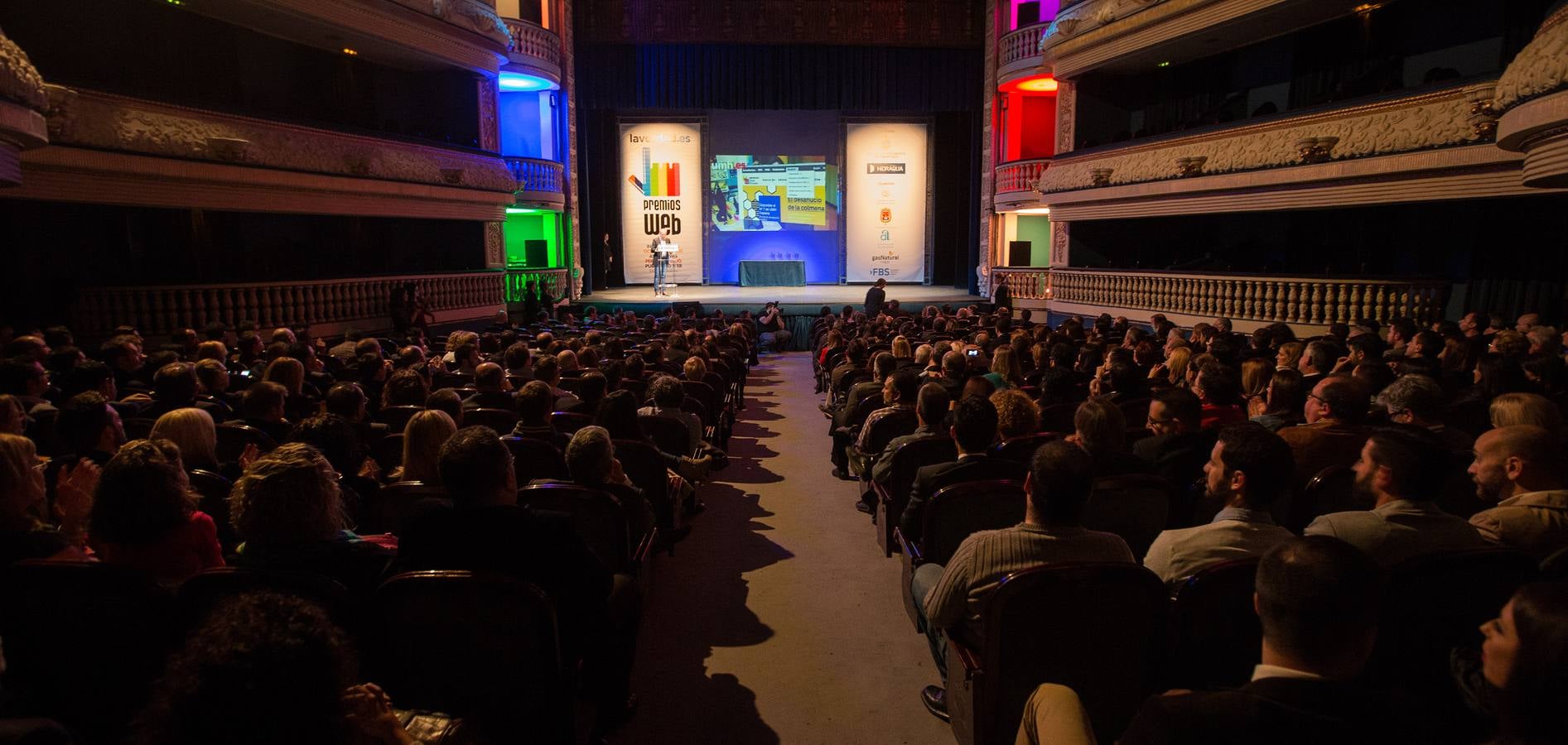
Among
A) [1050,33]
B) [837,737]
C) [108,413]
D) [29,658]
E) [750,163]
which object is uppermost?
[1050,33]

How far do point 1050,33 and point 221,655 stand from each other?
1726 centimetres

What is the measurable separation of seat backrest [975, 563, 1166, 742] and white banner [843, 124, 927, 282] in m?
20.0

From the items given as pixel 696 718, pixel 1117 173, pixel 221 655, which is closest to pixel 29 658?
pixel 221 655

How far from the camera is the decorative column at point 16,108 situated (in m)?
6.13

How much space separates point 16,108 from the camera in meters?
6.30

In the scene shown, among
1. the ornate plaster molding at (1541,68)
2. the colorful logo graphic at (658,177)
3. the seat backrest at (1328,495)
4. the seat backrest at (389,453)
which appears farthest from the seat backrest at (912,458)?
the colorful logo graphic at (658,177)

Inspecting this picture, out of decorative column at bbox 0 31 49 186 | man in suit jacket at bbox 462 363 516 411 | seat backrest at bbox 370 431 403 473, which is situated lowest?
seat backrest at bbox 370 431 403 473

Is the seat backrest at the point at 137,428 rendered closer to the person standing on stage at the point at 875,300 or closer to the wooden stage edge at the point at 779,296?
the person standing on stage at the point at 875,300

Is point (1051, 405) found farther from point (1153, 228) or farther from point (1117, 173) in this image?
point (1153, 228)

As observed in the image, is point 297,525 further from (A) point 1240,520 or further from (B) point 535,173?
(B) point 535,173

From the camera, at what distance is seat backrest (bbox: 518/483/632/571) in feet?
10.4

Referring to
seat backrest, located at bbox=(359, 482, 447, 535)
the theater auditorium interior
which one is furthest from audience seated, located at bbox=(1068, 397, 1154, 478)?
seat backrest, located at bbox=(359, 482, 447, 535)

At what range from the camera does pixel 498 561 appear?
234 centimetres

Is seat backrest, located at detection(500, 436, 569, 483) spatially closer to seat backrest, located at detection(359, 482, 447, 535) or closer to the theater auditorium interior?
the theater auditorium interior
